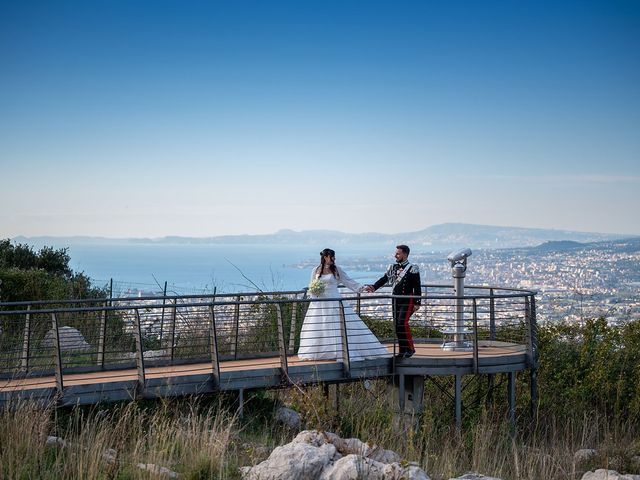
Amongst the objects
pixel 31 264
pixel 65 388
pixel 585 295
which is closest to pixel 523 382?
pixel 585 295

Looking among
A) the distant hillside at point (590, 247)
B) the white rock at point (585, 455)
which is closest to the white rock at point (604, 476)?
the white rock at point (585, 455)

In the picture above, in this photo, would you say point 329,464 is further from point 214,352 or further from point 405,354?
point 405,354

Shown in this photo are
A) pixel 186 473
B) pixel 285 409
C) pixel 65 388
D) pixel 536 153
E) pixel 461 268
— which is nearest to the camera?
pixel 186 473

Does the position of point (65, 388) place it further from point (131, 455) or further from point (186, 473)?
point (186, 473)

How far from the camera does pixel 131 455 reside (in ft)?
31.0

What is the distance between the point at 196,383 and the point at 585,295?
1386 cm

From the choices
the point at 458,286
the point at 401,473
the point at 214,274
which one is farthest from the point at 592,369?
the point at 214,274

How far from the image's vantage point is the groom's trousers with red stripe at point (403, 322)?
1519 centimetres

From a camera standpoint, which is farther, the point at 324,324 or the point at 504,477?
the point at 324,324

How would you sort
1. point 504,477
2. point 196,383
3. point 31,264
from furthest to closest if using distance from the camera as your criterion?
point 31,264
point 196,383
point 504,477

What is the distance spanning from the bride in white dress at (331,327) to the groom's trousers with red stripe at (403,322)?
0.32m

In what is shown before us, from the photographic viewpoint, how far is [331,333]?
15398mm

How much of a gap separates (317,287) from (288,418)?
2292mm

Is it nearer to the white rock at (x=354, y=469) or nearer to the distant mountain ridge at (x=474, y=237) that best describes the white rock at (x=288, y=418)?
the white rock at (x=354, y=469)
